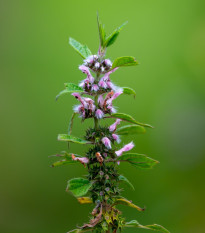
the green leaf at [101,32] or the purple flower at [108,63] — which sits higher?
the green leaf at [101,32]

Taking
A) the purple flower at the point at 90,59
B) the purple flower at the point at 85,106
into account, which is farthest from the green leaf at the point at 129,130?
the purple flower at the point at 90,59

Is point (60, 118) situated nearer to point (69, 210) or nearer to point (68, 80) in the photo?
point (68, 80)

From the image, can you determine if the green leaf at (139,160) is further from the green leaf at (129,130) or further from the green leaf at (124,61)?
the green leaf at (124,61)

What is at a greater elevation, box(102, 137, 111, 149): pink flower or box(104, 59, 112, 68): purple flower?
box(104, 59, 112, 68): purple flower

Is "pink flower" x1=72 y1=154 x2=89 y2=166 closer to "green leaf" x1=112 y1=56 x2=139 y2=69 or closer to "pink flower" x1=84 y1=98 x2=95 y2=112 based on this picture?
"pink flower" x1=84 y1=98 x2=95 y2=112

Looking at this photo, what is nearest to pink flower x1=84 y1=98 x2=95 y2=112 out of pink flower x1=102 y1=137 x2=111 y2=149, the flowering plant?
the flowering plant

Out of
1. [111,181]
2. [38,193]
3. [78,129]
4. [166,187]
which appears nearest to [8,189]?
[38,193]

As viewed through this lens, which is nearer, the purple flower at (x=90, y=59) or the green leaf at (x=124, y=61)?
the green leaf at (x=124, y=61)

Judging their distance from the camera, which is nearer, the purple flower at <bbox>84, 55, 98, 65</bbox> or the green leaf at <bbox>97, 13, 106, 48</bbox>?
the green leaf at <bbox>97, 13, 106, 48</bbox>

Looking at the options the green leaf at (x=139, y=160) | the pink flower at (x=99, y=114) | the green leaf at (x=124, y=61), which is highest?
the green leaf at (x=124, y=61)
